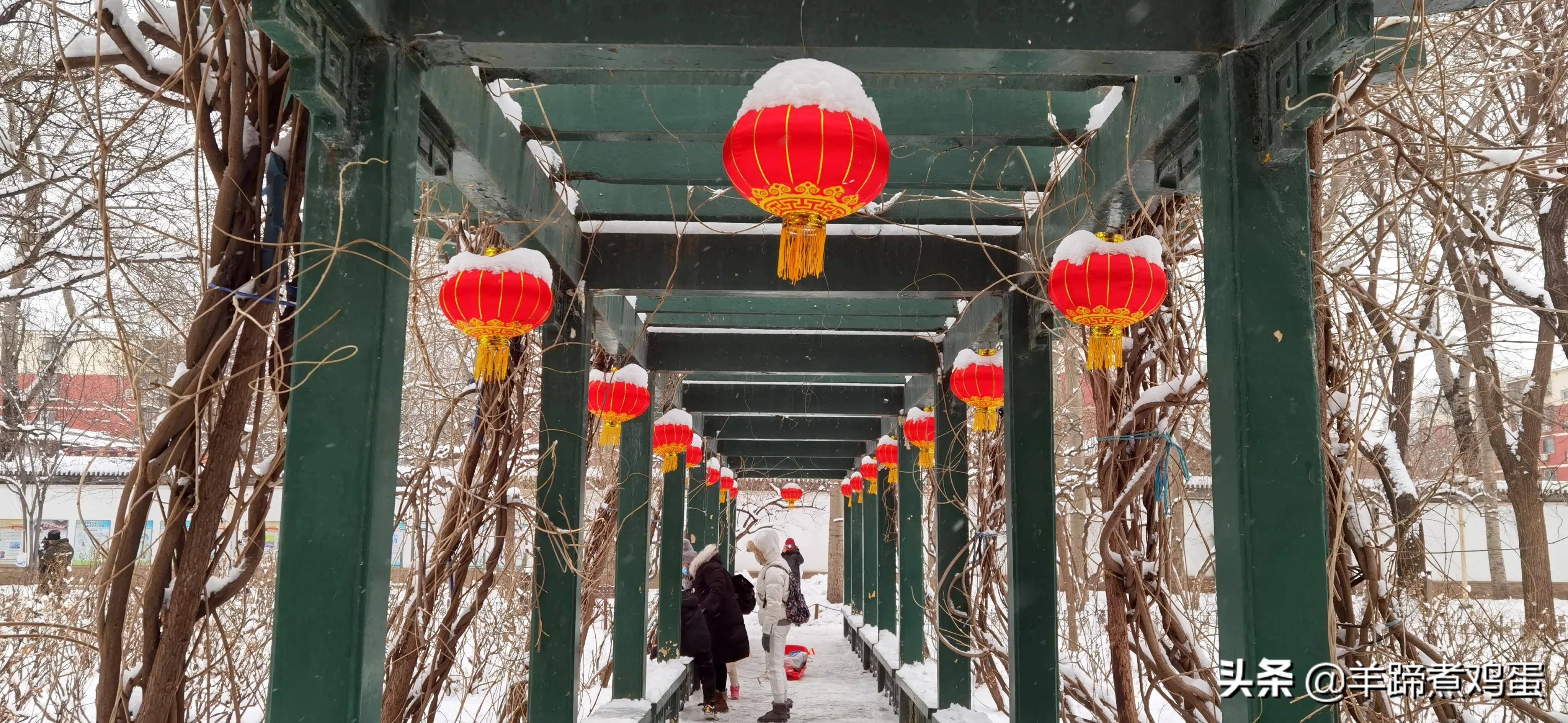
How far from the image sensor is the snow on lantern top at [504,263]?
347cm

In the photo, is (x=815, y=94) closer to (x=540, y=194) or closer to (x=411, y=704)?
(x=540, y=194)

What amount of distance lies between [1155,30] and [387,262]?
2.15 metres

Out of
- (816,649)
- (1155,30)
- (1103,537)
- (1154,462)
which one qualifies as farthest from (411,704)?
(816,649)

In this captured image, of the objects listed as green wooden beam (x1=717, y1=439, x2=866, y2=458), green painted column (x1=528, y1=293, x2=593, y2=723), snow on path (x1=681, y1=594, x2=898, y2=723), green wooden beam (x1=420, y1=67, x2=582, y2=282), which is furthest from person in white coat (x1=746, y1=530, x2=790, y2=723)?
green wooden beam (x1=420, y1=67, x2=582, y2=282)

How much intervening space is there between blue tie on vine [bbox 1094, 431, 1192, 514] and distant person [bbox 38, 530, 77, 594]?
6.08 metres

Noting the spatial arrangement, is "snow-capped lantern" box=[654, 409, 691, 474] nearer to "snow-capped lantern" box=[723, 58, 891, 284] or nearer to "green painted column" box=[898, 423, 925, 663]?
"green painted column" box=[898, 423, 925, 663]

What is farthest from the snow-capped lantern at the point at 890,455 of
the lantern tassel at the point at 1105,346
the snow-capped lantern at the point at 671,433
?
the lantern tassel at the point at 1105,346

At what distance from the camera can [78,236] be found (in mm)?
5363

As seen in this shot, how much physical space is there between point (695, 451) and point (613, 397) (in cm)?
494

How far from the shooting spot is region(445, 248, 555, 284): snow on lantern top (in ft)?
11.4

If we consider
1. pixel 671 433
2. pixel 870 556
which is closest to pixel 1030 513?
pixel 671 433

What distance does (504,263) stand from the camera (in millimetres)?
3486

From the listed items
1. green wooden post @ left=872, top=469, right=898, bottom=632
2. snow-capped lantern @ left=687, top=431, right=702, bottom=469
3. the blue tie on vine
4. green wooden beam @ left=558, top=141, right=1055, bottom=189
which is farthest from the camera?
green wooden post @ left=872, top=469, right=898, bottom=632

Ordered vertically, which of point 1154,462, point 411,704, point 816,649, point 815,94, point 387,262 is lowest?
point 816,649
